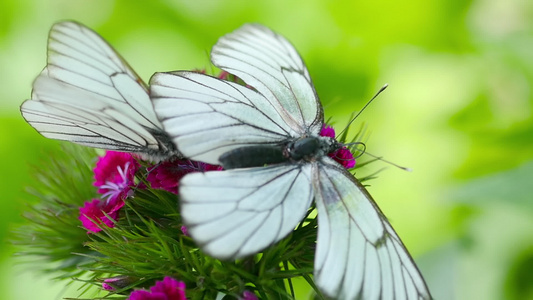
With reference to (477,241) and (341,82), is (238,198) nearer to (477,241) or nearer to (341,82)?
(477,241)

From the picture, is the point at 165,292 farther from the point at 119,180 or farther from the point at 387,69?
the point at 387,69

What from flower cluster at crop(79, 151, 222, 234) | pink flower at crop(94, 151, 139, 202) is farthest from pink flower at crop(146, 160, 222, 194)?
pink flower at crop(94, 151, 139, 202)

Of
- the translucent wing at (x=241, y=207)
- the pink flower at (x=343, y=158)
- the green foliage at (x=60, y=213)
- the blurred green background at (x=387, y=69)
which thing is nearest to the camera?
the translucent wing at (x=241, y=207)

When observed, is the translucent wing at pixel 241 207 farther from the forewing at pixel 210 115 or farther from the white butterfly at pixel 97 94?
the white butterfly at pixel 97 94

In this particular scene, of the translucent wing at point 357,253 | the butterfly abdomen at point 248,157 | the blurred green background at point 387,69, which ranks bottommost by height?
the translucent wing at point 357,253

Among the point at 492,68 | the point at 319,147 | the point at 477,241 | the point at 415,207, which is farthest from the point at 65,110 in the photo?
the point at 492,68

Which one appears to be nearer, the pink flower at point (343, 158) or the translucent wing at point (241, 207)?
the translucent wing at point (241, 207)

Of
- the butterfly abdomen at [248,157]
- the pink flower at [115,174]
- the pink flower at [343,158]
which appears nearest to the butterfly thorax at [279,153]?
the butterfly abdomen at [248,157]

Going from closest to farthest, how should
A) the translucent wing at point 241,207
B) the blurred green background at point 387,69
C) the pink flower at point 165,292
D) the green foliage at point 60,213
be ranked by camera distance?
1. the translucent wing at point 241,207
2. the pink flower at point 165,292
3. the green foliage at point 60,213
4. the blurred green background at point 387,69
